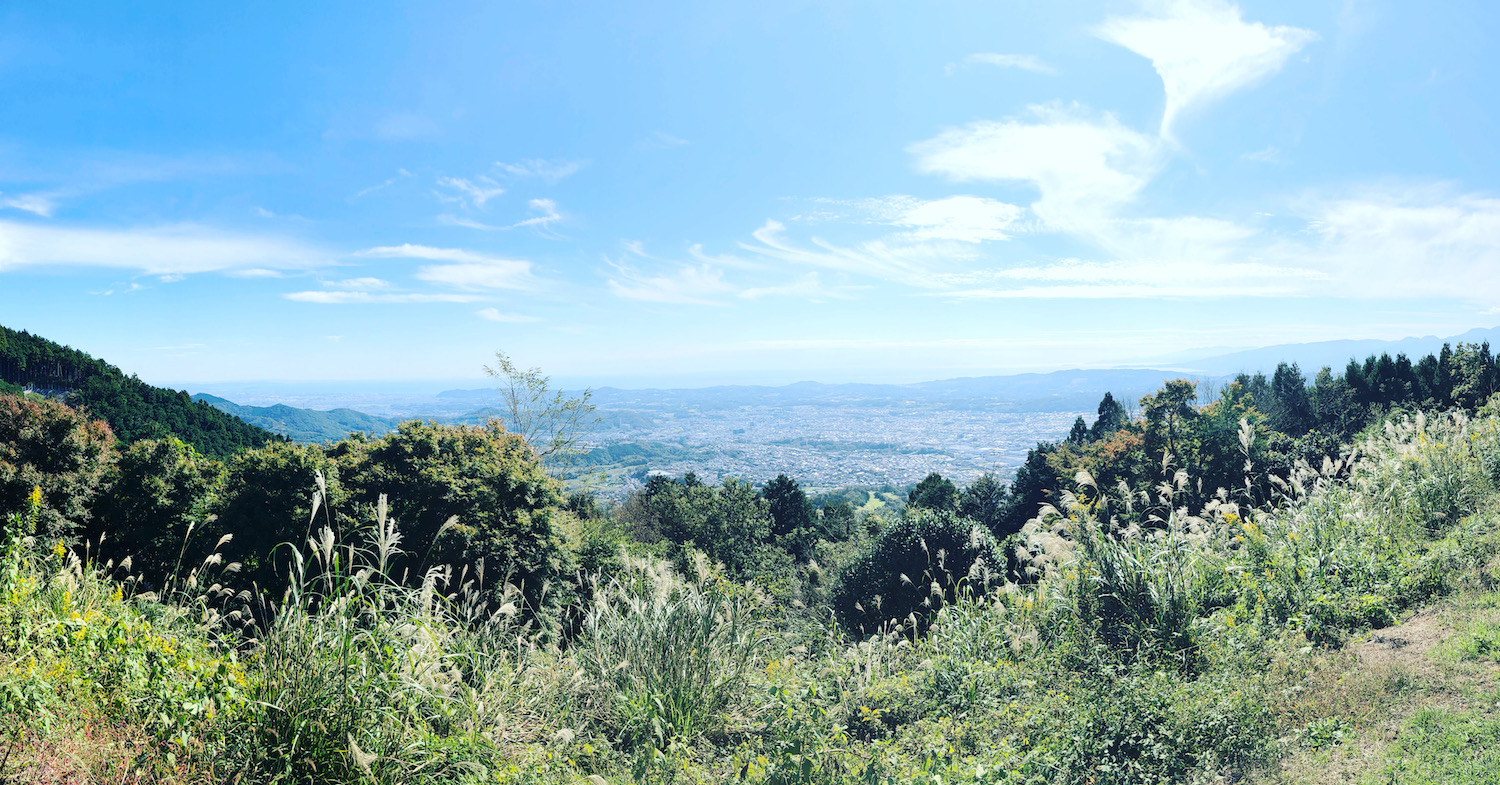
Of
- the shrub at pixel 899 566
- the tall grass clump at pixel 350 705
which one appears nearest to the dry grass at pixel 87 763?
the tall grass clump at pixel 350 705

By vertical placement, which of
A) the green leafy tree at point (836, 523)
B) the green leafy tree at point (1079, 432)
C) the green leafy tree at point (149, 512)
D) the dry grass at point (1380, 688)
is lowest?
the green leafy tree at point (836, 523)

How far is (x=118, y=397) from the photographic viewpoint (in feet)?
101

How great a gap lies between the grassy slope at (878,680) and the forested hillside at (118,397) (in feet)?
84.1

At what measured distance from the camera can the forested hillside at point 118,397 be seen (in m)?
28.1

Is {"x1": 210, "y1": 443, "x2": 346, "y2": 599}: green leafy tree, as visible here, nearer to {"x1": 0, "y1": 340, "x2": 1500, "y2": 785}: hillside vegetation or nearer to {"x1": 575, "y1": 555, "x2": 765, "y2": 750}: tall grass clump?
{"x1": 0, "y1": 340, "x2": 1500, "y2": 785}: hillside vegetation

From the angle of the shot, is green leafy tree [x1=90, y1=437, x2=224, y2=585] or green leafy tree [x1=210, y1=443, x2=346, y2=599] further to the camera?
green leafy tree [x1=90, y1=437, x2=224, y2=585]

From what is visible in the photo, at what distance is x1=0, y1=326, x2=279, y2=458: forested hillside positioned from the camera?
28.1 metres

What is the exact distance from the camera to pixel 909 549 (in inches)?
741

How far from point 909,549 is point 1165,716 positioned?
16.1 metres

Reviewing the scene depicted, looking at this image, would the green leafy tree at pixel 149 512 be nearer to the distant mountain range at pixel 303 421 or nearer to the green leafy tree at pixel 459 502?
the green leafy tree at pixel 459 502

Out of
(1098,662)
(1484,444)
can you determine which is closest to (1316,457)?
(1484,444)

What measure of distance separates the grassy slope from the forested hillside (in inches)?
1009

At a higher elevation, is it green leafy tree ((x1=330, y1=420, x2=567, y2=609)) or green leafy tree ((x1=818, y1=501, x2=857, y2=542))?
green leafy tree ((x1=330, y1=420, x2=567, y2=609))

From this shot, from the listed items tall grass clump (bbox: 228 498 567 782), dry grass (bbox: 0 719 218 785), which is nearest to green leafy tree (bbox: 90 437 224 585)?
dry grass (bbox: 0 719 218 785)
